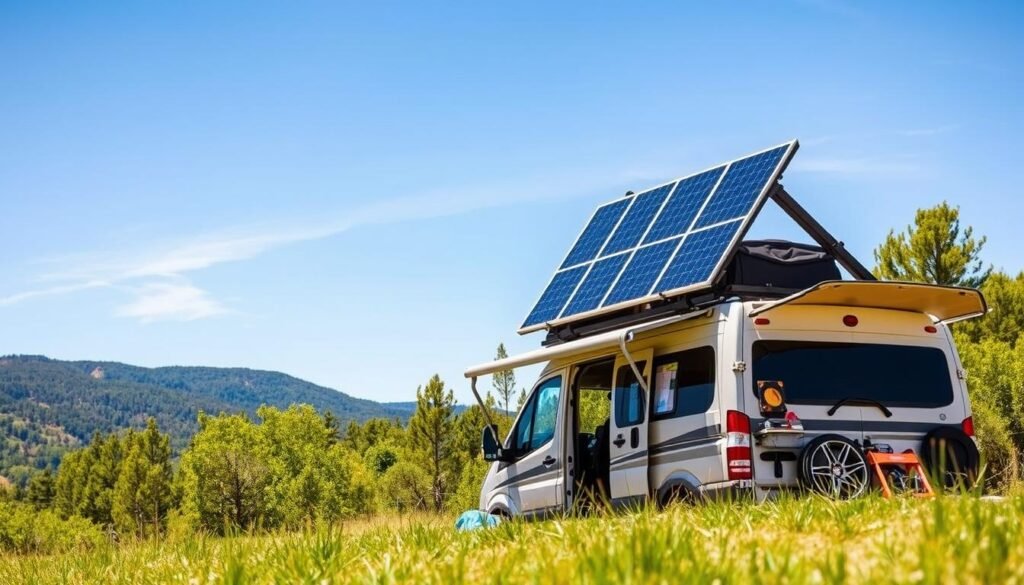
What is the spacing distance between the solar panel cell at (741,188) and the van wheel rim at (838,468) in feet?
8.61

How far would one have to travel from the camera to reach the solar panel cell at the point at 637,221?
1194 centimetres

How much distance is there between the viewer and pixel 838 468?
8.23m

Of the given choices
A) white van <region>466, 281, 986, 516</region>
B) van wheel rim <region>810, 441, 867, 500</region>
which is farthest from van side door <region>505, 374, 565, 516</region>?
van wheel rim <region>810, 441, 867, 500</region>

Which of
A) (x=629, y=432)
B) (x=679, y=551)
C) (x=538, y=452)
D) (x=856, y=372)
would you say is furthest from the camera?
(x=538, y=452)

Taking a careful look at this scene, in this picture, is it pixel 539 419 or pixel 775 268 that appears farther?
pixel 539 419

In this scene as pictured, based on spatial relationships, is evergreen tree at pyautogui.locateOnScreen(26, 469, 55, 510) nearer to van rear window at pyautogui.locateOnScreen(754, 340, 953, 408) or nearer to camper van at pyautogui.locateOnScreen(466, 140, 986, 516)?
camper van at pyautogui.locateOnScreen(466, 140, 986, 516)

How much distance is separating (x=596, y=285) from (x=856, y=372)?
333cm

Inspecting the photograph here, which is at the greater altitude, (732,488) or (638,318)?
(638,318)

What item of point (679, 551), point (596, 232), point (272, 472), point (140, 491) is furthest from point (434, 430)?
point (679, 551)

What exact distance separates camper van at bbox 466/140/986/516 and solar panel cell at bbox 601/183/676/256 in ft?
1.44

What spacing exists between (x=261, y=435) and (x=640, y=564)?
236 ft

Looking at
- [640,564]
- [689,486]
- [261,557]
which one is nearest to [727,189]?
[689,486]

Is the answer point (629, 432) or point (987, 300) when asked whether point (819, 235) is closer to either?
point (629, 432)

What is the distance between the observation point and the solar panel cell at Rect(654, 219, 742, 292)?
9.47 meters
